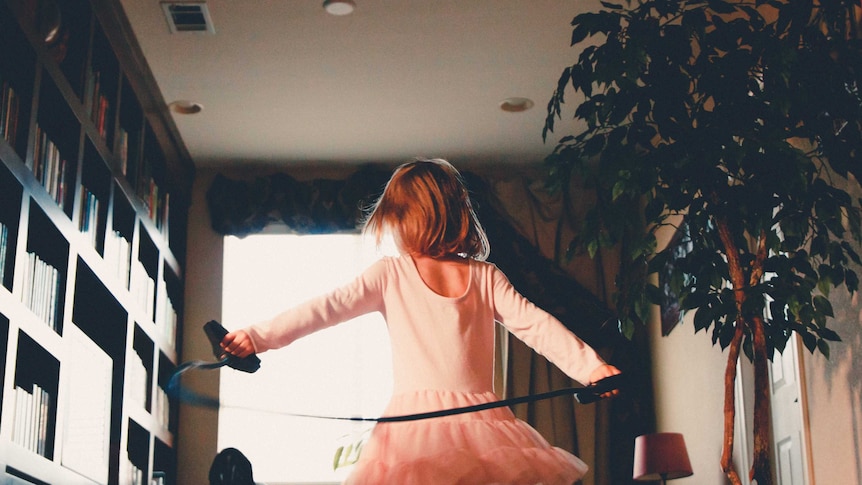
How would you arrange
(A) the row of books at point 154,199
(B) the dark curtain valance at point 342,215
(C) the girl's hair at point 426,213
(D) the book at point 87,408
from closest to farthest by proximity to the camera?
(C) the girl's hair at point 426,213 < (D) the book at point 87,408 < (A) the row of books at point 154,199 < (B) the dark curtain valance at point 342,215

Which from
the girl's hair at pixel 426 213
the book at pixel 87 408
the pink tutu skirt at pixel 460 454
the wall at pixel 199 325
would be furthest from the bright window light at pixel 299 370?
the pink tutu skirt at pixel 460 454

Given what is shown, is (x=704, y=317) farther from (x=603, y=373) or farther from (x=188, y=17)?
(x=188, y=17)

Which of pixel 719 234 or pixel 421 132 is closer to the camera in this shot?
pixel 719 234

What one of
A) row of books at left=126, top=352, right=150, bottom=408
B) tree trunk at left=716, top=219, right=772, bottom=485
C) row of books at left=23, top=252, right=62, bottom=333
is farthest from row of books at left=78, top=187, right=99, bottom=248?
tree trunk at left=716, top=219, right=772, bottom=485

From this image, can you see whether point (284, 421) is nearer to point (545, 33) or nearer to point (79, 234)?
point (79, 234)

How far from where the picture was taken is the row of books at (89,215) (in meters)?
3.84

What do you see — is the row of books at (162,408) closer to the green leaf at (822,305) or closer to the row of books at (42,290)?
the row of books at (42,290)

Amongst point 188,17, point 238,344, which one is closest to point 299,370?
point 188,17

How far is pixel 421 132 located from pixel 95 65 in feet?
5.92

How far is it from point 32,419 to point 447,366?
1787 mm

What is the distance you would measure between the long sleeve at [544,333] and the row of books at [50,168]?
1.81 meters

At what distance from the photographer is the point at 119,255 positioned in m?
4.33

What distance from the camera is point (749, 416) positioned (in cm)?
403

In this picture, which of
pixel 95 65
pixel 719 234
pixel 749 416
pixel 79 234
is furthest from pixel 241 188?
pixel 719 234
